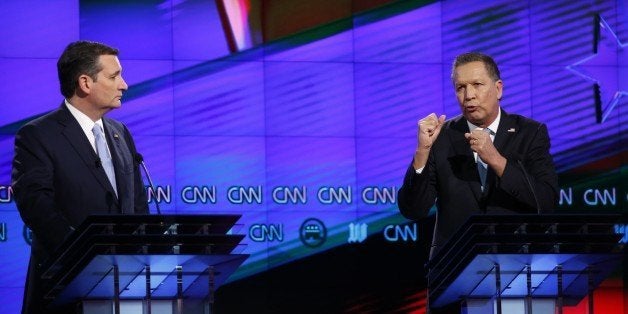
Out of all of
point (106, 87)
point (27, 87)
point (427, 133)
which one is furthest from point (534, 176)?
point (27, 87)

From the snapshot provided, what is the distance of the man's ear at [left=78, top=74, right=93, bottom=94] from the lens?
4719 millimetres

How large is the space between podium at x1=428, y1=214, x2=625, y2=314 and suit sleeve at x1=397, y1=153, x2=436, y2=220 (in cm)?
49

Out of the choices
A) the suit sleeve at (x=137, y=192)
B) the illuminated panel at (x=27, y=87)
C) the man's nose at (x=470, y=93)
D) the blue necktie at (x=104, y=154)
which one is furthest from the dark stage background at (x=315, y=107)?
the man's nose at (x=470, y=93)

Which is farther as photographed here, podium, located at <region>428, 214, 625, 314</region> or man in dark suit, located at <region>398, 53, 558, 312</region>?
man in dark suit, located at <region>398, 53, 558, 312</region>

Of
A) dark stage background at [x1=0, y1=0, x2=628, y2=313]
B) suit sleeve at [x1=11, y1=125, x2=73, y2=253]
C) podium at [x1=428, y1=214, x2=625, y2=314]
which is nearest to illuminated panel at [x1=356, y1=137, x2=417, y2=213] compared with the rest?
dark stage background at [x1=0, y1=0, x2=628, y2=313]

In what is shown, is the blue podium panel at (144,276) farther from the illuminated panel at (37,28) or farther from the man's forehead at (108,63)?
the illuminated panel at (37,28)

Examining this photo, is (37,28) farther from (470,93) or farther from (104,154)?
(470,93)

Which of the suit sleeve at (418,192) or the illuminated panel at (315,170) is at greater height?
the illuminated panel at (315,170)

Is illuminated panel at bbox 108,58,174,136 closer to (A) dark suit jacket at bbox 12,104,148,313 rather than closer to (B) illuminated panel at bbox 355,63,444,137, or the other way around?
(B) illuminated panel at bbox 355,63,444,137

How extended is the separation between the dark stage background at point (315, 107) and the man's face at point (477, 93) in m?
3.11

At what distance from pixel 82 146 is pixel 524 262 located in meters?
1.74

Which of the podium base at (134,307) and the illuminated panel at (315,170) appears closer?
the podium base at (134,307)

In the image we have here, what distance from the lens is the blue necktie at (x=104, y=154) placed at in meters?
4.69

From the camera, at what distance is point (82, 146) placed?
4652 mm
